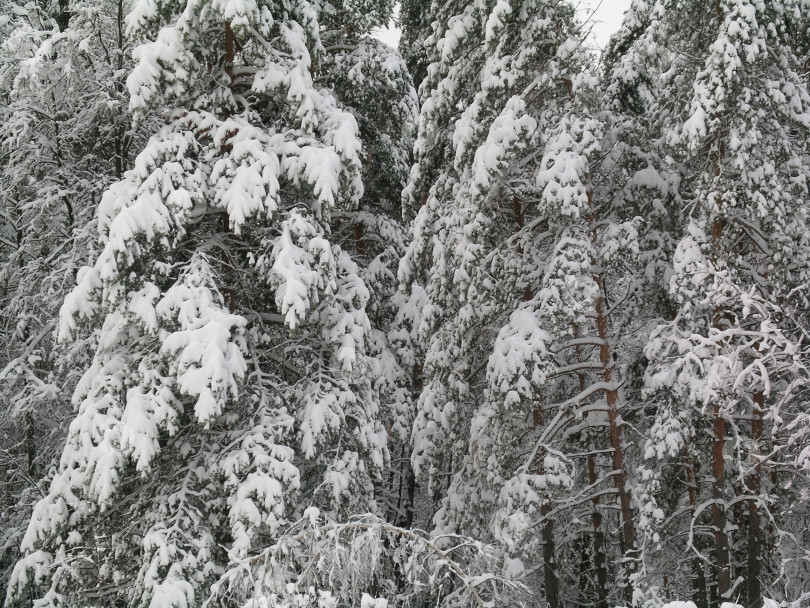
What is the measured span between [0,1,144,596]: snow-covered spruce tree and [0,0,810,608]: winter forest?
0.30 feet

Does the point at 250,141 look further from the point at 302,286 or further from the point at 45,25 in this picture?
the point at 45,25

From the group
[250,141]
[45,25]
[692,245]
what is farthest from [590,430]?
[45,25]

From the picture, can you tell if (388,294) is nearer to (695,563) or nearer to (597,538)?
(597,538)

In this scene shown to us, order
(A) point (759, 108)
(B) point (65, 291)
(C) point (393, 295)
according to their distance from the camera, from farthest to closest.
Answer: (C) point (393, 295), (B) point (65, 291), (A) point (759, 108)

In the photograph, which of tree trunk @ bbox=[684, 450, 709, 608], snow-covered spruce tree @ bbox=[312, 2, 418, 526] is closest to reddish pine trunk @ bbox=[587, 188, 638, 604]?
tree trunk @ bbox=[684, 450, 709, 608]

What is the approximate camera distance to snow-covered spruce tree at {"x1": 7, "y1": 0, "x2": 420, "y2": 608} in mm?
7938

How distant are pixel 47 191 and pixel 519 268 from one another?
866 centimetres

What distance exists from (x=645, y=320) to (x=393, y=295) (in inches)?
204

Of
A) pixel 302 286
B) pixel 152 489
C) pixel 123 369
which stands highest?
pixel 302 286

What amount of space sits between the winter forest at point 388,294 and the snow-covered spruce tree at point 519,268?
0.06 m

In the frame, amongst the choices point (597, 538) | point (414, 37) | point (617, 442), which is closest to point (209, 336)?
point (617, 442)

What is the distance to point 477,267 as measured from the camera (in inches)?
451

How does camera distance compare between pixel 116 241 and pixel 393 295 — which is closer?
pixel 116 241

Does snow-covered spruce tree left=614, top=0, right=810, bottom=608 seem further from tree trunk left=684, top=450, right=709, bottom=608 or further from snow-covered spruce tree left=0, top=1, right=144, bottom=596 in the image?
snow-covered spruce tree left=0, top=1, right=144, bottom=596
